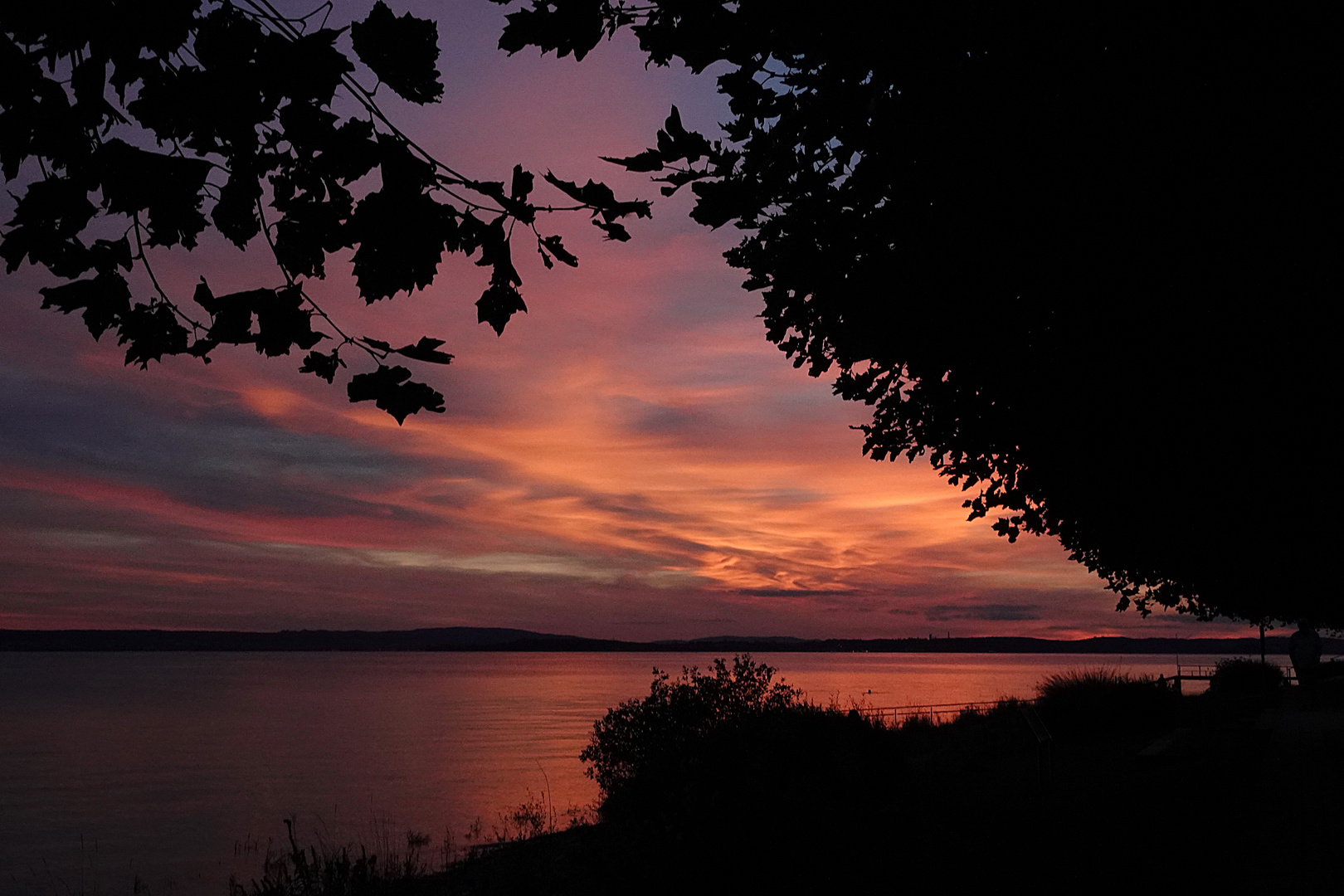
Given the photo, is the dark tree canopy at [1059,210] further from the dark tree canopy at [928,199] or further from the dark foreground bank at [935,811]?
the dark foreground bank at [935,811]

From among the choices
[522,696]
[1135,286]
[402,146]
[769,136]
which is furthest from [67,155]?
[522,696]

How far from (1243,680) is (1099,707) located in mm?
23304

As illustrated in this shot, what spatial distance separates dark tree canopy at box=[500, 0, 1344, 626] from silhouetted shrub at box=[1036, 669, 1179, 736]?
17.1 meters

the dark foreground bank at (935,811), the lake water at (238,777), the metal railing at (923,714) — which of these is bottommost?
the lake water at (238,777)

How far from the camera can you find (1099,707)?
84.8 feet

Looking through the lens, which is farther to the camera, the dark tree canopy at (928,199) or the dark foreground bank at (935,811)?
the dark foreground bank at (935,811)

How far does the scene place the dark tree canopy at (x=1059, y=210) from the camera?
198 inches

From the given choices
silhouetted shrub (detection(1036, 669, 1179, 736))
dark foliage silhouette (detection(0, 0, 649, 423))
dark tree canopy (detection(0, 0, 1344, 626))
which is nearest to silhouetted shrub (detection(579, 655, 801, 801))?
silhouetted shrub (detection(1036, 669, 1179, 736))

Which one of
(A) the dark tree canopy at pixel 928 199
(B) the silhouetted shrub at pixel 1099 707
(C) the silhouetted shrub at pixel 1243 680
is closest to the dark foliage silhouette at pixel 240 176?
(A) the dark tree canopy at pixel 928 199

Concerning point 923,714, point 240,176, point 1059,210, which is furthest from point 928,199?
point 923,714

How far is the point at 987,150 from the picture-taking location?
18.2ft

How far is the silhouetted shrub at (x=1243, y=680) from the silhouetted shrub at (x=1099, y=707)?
15.1m

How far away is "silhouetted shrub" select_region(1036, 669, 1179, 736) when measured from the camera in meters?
25.1

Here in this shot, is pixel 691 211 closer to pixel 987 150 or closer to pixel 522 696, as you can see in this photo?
pixel 987 150
